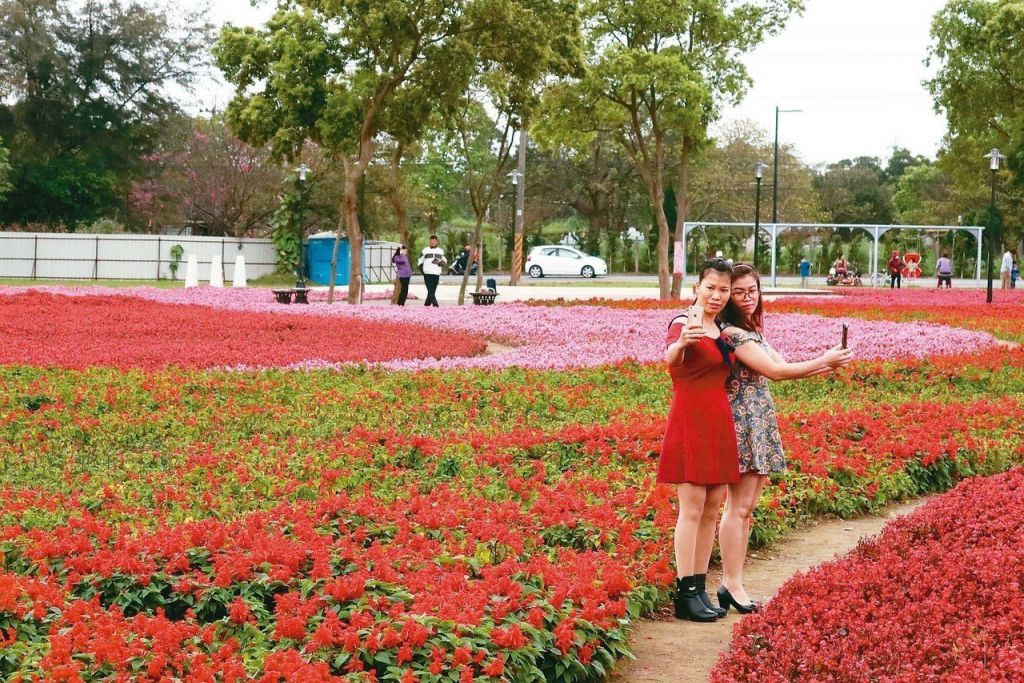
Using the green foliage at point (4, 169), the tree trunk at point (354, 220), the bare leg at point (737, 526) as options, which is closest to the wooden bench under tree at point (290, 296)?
the tree trunk at point (354, 220)

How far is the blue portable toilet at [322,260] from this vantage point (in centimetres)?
4503

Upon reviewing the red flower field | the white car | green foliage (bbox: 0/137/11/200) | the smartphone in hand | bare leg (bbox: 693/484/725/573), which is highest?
green foliage (bbox: 0/137/11/200)

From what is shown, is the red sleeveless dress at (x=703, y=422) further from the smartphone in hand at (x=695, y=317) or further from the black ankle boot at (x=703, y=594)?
the black ankle boot at (x=703, y=594)

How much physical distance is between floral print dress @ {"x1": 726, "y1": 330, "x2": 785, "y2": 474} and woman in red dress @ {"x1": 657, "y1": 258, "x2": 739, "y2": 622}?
15 cm

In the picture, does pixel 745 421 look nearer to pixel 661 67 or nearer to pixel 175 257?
pixel 661 67

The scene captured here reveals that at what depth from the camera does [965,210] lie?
68438mm

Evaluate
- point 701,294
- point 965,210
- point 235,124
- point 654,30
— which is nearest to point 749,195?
point 965,210

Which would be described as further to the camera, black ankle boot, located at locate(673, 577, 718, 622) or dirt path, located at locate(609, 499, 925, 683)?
black ankle boot, located at locate(673, 577, 718, 622)

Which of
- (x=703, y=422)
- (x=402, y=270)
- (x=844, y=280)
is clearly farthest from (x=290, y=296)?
(x=844, y=280)

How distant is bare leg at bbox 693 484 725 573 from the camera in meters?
5.88

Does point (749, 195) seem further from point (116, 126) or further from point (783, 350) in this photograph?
point (783, 350)

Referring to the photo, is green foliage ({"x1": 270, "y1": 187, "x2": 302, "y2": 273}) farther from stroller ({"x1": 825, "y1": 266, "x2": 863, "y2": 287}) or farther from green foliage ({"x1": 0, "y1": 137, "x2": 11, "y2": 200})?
stroller ({"x1": 825, "y1": 266, "x2": 863, "y2": 287})

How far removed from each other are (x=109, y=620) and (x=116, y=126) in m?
51.1

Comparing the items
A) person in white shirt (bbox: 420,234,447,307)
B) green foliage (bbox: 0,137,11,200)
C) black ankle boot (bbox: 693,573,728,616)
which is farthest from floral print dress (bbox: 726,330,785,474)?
green foliage (bbox: 0,137,11,200)
